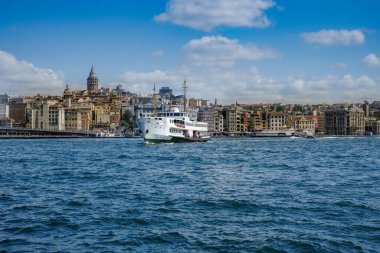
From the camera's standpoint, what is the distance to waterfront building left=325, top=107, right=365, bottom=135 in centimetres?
18900

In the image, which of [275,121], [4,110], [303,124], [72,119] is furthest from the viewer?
[4,110]

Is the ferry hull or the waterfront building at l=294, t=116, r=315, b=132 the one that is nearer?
the ferry hull

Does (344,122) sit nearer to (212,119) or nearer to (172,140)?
(212,119)

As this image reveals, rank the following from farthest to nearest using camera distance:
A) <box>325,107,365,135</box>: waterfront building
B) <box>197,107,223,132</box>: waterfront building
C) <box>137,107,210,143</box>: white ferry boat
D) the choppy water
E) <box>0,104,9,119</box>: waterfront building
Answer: <box>325,107,365,135</box>: waterfront building
<box>0,104,9,119</box>: waterfront building
<box>197,107,223,132</box>: waterfront building
<box>137,107,210,143</box>: white ferry boat
the choppy water

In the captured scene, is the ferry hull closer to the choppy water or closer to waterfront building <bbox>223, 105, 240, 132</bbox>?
the choppy water

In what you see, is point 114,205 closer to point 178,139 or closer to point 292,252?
point 292,252

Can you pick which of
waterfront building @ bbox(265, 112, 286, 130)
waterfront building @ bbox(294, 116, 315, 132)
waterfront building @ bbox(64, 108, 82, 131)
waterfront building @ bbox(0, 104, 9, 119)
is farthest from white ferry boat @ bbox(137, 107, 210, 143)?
waterfront building @ bbox(0, 104, 9, 119)

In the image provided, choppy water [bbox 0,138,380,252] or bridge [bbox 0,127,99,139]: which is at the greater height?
choppy water [bbox 0,138,380,252]

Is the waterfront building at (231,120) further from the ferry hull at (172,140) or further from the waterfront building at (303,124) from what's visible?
the ferry hull at (172,140)

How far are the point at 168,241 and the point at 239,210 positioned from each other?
417 cm

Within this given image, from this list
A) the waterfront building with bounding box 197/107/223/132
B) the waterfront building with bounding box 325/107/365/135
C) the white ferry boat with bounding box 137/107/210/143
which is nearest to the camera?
the white ferry boat with bounding box 137/107/210/143

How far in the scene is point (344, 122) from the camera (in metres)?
190

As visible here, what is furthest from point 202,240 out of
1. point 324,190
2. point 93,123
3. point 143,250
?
point 93,123

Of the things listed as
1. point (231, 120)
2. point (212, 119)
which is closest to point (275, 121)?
point (231, 120)
